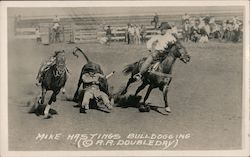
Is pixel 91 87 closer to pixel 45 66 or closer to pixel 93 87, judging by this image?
pixel 93 87

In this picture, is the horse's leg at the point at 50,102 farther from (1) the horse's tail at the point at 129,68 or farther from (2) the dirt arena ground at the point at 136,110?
(1) the horse's tail at the point at 129,68

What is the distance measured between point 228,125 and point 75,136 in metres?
0.38

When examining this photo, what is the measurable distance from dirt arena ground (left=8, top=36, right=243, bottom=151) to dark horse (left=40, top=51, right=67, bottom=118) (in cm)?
1

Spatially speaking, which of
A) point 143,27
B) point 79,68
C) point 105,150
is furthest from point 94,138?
point 143,27

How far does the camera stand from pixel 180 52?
1.03 meters

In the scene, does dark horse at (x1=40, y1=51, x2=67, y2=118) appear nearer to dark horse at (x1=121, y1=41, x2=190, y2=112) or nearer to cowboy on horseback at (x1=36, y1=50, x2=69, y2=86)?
cowboy on horseback at (x1=36, y1=50, x2=69, y2=86)

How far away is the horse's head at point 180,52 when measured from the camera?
1033 mm

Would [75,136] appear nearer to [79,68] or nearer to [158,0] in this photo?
[79,68]

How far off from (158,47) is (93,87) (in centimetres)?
19

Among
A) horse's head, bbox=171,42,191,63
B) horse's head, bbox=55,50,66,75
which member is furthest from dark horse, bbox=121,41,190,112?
horse's head, bbox=55,50,66,75

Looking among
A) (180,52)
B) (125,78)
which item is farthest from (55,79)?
(180,52)

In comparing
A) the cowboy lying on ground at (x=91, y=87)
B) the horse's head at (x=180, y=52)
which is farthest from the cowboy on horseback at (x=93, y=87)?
the horse's head at (x=180, y=52)

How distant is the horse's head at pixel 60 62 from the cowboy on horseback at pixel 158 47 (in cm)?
18

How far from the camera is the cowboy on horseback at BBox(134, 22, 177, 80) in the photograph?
103 centimetres
